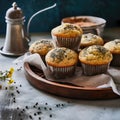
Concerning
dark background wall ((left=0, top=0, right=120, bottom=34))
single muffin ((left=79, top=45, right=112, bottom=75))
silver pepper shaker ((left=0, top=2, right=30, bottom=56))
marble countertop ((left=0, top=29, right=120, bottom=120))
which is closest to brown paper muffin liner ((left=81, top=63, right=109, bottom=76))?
single muffin ((left=79, top=45, right=112, bottom=75))

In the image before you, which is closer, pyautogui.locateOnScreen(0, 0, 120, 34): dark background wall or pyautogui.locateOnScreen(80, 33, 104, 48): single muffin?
pyautogui.locateOnScreen(80, 33, 104, 48): single muffin

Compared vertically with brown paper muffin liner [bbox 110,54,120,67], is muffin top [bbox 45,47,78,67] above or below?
above

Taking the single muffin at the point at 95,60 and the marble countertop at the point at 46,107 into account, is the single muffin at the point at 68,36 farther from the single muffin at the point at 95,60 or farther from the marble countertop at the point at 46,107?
the marble countertop at the point at 46,107

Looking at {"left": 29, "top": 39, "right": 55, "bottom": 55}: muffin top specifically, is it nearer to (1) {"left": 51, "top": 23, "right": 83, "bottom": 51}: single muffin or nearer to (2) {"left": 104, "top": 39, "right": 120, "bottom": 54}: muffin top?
(1) {"left": 51, "top": 23, "right": 83, "bottom": 51}: single muffin

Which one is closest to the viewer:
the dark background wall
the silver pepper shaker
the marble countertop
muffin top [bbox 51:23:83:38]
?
the marble countertop

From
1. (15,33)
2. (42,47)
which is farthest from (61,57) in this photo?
(15,33)

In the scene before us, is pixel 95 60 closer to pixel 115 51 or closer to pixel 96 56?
pixel 96 56

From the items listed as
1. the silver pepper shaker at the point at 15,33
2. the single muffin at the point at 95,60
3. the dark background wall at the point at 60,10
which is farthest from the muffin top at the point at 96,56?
the dark background wall at the point at 60,10
